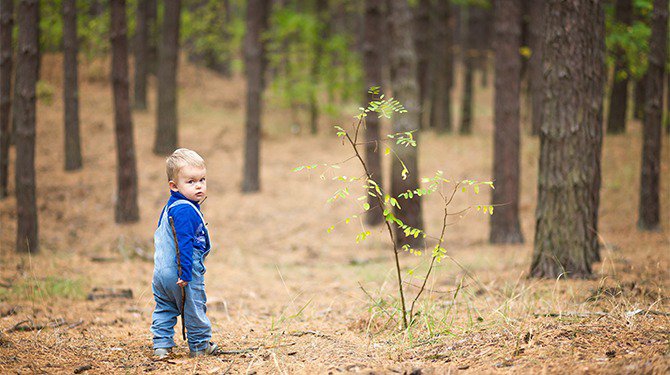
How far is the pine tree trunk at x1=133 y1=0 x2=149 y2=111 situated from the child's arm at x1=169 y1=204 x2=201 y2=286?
1885 centimetres

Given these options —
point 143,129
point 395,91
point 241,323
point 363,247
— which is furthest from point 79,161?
point 241,323

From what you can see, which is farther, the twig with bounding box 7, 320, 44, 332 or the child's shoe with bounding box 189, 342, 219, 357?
the twig with bounding box 7, 320, 44, 332

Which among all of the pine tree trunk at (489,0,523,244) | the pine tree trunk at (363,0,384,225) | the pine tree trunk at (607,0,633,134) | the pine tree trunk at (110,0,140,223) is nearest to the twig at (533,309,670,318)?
the pine tree trunk at (489,0,523,244)

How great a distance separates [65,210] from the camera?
1409 cm

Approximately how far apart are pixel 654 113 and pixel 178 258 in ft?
32.4

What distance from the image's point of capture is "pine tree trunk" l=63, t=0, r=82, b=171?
48.7ft

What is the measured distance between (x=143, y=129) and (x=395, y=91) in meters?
12.8

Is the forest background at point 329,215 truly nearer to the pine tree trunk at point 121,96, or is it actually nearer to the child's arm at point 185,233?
the pine tree trunk at point 121,96

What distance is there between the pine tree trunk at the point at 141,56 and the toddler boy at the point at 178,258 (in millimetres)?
18710

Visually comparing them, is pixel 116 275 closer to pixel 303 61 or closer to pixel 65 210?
pixel 65 210

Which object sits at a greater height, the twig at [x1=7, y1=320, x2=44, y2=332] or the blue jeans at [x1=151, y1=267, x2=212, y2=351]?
the blue jeans at [x1=151, y1=267, x2=212, y2=351]

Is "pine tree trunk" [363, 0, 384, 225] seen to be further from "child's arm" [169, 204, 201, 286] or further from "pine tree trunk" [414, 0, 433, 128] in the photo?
"child's arm" [169, 204, 201, 286]

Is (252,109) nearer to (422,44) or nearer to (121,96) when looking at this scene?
(121,96)

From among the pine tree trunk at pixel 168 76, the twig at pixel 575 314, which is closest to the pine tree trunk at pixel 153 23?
the pine tree trunk at pixel 168 76
